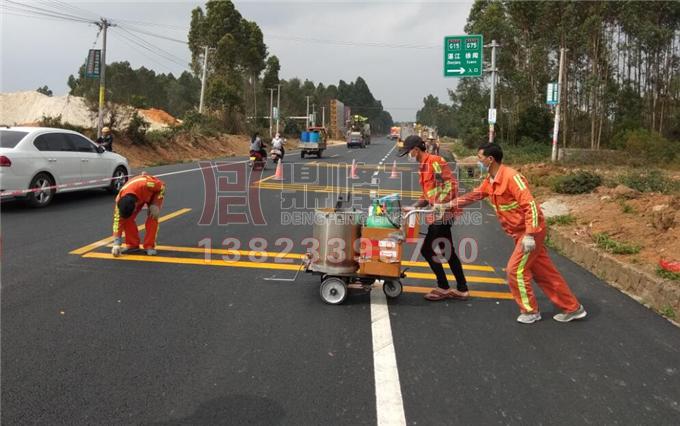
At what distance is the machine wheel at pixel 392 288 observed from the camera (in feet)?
17.7

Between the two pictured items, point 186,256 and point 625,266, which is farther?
point 186,256

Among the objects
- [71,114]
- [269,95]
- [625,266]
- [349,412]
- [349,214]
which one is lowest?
[349,412]

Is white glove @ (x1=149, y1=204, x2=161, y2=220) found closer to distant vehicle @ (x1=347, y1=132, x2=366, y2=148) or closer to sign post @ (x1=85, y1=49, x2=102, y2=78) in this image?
sign post @ (x1=85, y1=49, x2=102, y2=78)

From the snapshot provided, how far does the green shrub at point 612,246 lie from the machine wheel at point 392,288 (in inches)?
129

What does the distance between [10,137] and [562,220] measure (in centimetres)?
1042

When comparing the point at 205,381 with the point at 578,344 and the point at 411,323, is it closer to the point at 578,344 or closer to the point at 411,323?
the point at 411,323

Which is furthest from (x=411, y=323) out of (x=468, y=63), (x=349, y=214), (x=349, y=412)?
(x=468, y=63)

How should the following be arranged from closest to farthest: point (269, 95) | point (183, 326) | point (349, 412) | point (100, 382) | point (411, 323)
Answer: point (349, 412)
point (100, 382)
point (183, 326)
point (411, 323)
point (269, 95)

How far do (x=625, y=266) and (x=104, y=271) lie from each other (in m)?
6.13

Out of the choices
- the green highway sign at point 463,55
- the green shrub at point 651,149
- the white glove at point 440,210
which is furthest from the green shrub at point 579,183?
the green shrub at point 651,149

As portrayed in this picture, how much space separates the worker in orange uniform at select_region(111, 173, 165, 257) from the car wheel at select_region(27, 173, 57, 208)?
427 cm

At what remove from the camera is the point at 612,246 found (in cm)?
689

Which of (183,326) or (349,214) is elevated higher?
(349,214)

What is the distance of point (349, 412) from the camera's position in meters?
3.12
